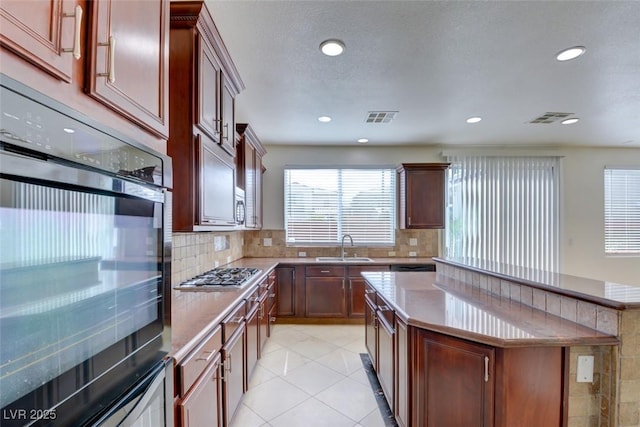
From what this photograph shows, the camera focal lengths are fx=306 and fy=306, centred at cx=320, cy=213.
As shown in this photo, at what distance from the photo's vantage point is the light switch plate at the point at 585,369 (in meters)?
1.40

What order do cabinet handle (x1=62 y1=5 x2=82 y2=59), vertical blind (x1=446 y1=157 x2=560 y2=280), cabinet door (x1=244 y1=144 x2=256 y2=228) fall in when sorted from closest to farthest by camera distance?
cabinet handle (x1=62 y1=5 x2=82 y2=59) → cabinet door (x1=244 y1=144 x2=256 y2=228) → vertical blind (x1=446 y1=157 x2=560 y2=280)

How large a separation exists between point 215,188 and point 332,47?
1.28 meters

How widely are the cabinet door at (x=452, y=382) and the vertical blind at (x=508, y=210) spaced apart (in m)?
3.65

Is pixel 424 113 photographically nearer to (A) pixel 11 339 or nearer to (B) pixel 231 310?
(B) pixel 231 310

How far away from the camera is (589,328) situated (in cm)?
145

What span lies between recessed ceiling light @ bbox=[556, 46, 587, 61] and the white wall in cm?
272

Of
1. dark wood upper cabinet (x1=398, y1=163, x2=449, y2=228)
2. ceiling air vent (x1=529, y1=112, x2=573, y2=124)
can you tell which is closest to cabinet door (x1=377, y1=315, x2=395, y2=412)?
dark wood upper cabinet (x1=398, y1=163, x2=449, y2=228)

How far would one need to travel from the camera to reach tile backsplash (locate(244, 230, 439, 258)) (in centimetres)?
493

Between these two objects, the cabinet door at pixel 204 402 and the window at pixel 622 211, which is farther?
the window at pixel 622 211

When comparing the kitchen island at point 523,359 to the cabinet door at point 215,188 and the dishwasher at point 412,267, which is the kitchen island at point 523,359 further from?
the dishwasher at point 412,267

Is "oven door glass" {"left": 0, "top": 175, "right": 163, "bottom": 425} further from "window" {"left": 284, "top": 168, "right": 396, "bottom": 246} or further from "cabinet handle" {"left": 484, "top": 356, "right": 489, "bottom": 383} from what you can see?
"window" {"left": 284, "top": 168, "right": 396, "bottom": 246}

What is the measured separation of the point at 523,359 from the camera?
1383 mm

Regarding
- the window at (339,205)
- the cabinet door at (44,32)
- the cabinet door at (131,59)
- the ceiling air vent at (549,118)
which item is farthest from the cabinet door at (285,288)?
the cabinet door at (44,32)

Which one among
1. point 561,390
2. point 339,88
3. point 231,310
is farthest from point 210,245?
point 561,390
